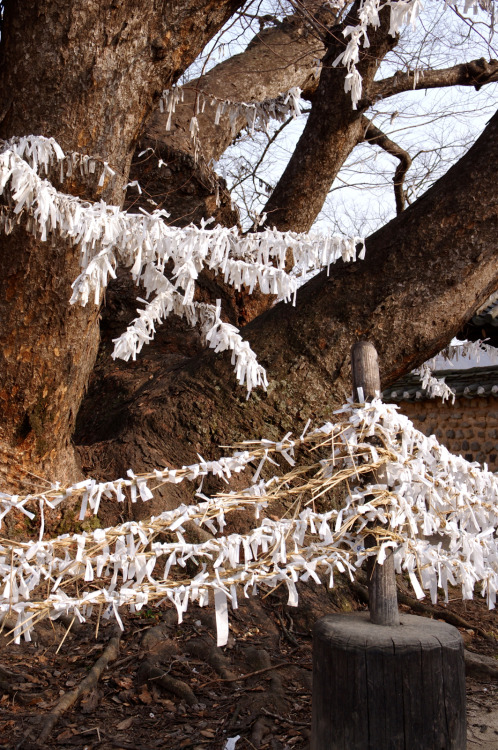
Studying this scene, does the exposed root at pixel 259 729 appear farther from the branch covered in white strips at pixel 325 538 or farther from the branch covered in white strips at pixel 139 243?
the branch covered in white strips at pixel 139 243

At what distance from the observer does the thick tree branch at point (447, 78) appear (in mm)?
5969

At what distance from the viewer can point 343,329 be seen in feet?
11.6

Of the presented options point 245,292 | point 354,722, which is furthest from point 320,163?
point 354,722

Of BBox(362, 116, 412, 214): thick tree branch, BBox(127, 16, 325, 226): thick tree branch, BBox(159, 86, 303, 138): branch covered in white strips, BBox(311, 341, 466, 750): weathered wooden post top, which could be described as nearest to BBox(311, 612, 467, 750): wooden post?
BBox(311, 341, 466, 750): weathered wooden post top

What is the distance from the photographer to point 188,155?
5.74 metres

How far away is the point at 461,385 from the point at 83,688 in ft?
23.3

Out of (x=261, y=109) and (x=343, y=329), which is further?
(x=261, y=109)

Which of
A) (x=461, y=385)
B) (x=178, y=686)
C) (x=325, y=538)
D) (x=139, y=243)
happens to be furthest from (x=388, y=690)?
(x=461, y=385)

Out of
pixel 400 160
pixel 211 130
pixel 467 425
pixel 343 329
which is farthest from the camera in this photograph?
pixel 467 425

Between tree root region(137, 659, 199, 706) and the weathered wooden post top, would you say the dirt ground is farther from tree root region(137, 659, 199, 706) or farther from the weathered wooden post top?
the weathered wooden post top

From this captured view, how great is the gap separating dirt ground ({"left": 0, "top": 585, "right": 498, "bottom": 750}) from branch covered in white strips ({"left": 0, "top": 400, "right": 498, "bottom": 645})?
3.03ft

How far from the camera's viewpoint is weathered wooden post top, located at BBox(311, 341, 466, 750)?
1.51 m

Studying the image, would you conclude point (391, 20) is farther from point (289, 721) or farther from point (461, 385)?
point (461, 385)

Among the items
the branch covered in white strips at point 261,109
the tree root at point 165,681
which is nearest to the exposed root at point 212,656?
the tree root at point 165,681
